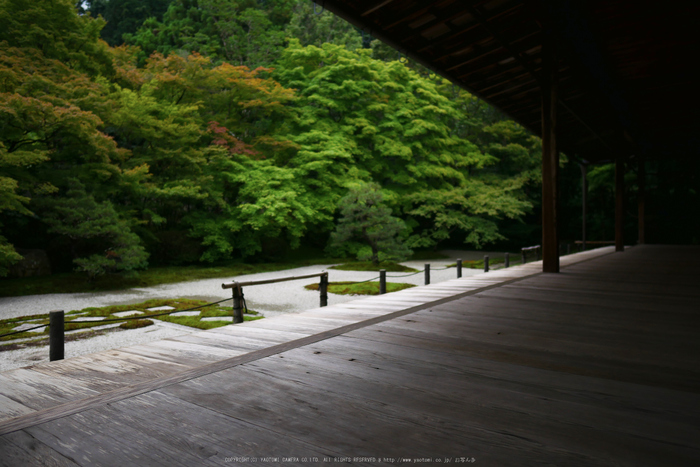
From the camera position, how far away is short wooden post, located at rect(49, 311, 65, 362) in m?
2.98

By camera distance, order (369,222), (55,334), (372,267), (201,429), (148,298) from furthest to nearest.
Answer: (372,267) → (369,222) → (148,298) → (55,334) → (201,429)

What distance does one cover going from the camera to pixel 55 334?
2.98 meters

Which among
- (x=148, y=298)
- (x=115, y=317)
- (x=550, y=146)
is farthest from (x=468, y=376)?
(x=148, y=298)

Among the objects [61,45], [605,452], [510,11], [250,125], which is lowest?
[605,452]

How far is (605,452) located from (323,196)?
1381 centimetres

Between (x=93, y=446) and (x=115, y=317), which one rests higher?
(x=93, y=446)

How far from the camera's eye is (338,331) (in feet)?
8.29

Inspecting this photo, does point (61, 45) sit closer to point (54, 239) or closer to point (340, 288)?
point (54, 239)

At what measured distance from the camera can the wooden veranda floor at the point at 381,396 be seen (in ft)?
3.80

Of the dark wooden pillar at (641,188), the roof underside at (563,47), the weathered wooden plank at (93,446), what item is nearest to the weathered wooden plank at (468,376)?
the weathered wooden plank at (93,446)

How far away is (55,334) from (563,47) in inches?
238

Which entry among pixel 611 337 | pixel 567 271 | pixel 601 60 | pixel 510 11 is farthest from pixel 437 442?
pixel 601 60

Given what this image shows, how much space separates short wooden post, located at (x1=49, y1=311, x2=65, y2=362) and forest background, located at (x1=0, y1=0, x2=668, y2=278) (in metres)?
6.26

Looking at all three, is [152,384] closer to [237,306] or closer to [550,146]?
[237,306]
